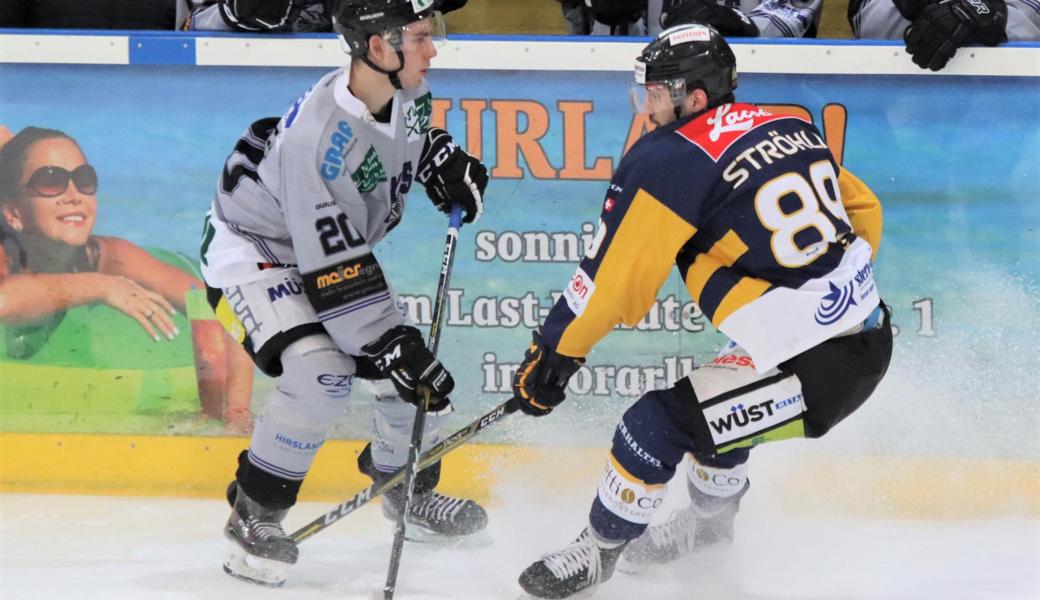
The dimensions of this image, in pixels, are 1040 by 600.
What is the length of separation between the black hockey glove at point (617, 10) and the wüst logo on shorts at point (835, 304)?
141cm

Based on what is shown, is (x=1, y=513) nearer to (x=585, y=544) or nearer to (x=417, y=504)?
(x=417, y=504)

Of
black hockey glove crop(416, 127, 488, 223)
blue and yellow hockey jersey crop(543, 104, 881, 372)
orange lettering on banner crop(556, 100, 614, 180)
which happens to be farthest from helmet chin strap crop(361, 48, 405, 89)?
orange lettering on banner crop(556, 100, 614, 180)

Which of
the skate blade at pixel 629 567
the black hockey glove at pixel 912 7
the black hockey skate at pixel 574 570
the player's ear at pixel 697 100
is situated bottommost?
the skate blade at pixel 629 567

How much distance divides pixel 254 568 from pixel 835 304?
1.36 metres

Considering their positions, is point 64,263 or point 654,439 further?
point 64,263

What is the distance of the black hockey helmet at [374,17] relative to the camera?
268 cm

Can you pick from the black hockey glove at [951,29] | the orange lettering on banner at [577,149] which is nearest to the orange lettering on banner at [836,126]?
the black hockey glove at [951,29]

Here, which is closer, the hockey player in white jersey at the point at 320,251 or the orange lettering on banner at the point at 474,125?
the hockey player in white jersey at the point at 320,251

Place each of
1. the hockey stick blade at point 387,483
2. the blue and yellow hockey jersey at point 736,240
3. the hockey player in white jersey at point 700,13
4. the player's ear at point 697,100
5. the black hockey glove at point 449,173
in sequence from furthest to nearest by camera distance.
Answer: the hockey player in white jersey at point 700,13 → the black hockey glove at point 449,173 → the hockey stick blade at point 387,483 → the player's ear at point 697,100 → the blue and yellow hockey jersey at point 736,240

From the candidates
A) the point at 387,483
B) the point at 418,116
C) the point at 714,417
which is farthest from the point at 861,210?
the point at 387,483

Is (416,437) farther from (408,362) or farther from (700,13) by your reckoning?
(700,13)

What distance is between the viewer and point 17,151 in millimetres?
3539

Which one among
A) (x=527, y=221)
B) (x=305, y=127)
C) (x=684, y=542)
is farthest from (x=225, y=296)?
(x=684, y=542)

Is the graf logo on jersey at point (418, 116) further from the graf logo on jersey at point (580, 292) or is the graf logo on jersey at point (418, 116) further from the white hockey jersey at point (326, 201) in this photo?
the graf logo on jersey at point (580, 292)
